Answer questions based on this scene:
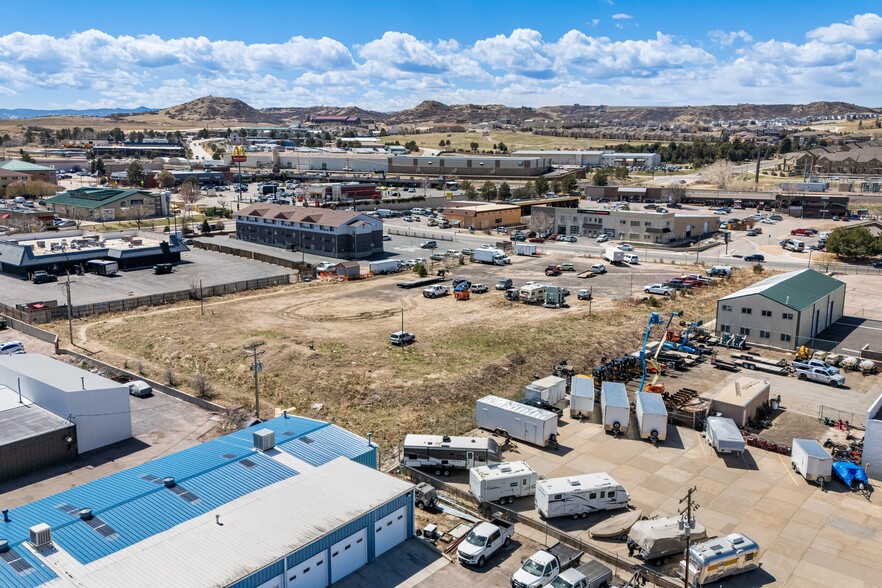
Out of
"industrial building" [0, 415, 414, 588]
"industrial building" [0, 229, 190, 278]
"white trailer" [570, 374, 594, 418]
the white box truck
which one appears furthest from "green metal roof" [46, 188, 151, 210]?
"industrial building" [0, 415, 414, 588]

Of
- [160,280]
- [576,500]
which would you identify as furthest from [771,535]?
[160,280]

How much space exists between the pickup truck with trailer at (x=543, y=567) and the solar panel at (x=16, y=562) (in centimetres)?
1203

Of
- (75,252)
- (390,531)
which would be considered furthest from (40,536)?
(75,252)

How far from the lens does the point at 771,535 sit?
21.7 m

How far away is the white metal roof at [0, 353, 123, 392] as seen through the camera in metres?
27.8

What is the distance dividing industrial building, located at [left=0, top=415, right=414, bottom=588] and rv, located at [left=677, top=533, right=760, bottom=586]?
823 cm

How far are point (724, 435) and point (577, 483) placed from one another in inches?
308

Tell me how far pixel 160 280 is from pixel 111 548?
154 feet

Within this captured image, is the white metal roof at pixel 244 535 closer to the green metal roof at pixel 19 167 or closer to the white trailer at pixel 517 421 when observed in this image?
the white trailer at pixel 517 421

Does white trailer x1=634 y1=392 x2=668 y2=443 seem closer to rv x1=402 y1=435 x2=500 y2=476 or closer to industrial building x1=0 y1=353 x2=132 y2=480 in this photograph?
rv x1=402 y1=435 x2=500 y2=476

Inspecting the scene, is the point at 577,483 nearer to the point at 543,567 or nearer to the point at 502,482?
the point at 502,482

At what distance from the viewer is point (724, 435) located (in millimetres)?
27172

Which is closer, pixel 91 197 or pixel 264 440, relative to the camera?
pixel 264 440

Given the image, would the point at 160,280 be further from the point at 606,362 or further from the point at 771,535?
the point at 771,535
